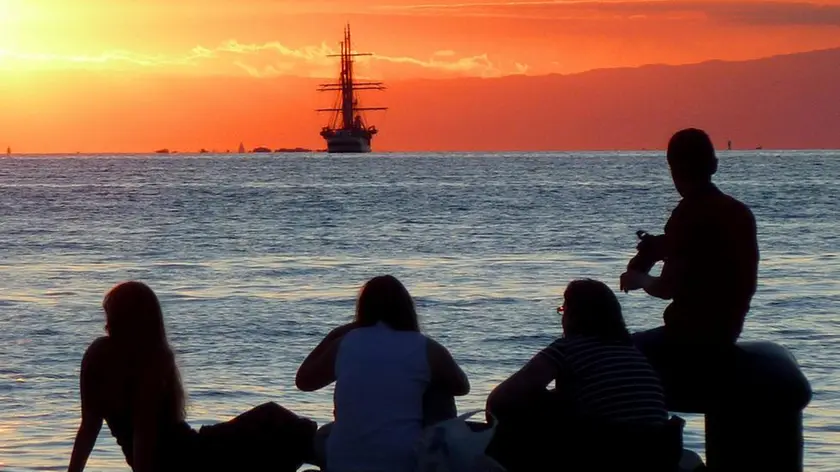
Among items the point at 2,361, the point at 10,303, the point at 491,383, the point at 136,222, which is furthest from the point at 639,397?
the point at 136,222

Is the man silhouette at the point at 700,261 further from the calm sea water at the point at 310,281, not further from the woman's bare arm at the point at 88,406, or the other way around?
the calm sea water at the point at 310,281

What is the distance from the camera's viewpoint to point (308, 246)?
1270 inches

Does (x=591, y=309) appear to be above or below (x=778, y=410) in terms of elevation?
above

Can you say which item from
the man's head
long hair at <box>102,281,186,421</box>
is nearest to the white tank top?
long hair at <box>102,281,186,421</box>

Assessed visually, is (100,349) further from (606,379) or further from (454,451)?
(606,379)

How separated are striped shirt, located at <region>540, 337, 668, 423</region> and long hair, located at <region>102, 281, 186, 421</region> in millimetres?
1370

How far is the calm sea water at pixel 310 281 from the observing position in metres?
11.8

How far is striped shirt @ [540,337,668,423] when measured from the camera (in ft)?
16.5

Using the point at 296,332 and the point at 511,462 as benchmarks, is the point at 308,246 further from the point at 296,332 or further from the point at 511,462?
the point at 511,462

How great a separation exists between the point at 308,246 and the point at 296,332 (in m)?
16.1

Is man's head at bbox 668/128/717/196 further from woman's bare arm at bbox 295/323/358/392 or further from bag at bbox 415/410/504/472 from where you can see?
woman's bare arm at bbox 295/323/358/392

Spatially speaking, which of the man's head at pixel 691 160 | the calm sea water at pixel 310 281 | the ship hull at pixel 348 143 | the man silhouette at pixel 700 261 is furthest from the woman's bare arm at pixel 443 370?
the ship hull at pixel 348 143

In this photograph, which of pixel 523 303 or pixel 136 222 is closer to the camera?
pixel 523 303

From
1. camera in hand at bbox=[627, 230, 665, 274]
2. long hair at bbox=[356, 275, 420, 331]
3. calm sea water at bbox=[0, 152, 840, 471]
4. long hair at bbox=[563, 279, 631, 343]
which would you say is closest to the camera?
long hair at bbox=[563, 279, 631, 343]
